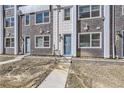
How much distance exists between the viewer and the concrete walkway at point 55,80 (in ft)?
30.8

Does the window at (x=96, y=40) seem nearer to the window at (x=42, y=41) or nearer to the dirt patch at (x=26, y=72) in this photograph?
the window at (x=42, y=41)

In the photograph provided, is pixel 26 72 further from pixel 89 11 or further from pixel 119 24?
pixel 119 24

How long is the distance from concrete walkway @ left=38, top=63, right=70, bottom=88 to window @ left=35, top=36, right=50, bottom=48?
299 centimetres

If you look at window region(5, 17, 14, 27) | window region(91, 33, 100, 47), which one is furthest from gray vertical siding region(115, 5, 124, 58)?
window region(5, 17, 14, 27)

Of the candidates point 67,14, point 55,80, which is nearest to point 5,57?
point 67,14

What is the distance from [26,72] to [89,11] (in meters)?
5.29

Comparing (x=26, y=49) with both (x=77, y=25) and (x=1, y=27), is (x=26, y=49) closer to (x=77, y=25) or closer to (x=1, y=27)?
(x=1, y=27)

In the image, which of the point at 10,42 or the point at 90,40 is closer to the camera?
the point at 90,40

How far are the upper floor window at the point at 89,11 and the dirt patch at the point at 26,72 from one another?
136 inches

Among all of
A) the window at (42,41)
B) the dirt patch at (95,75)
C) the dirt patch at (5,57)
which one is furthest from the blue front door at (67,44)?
the dirt patch at (5,57)

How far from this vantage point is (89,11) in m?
14.1
